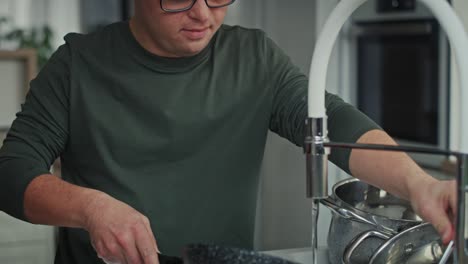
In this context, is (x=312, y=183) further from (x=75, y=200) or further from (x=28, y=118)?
(x=28, y=118)

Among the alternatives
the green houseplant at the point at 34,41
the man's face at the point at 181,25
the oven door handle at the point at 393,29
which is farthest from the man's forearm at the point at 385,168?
the green houseplant at the point at 34,41

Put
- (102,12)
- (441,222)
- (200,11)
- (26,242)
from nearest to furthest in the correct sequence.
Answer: (441,222), (200,11), (26,242), (102,12)

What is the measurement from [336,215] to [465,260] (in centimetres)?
33

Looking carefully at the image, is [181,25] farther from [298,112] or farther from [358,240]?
[358,240]

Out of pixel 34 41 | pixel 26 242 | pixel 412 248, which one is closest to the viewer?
pixel 412 248

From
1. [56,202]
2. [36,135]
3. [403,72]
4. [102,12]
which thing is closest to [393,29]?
[403,72]

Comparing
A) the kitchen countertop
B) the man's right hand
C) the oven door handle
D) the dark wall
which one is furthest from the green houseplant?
the man's right hand

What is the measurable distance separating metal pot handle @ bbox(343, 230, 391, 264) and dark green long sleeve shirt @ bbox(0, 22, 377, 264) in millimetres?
331

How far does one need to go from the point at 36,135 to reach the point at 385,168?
22.8 inches

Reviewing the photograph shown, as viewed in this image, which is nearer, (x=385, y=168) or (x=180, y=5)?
(x=385, y=168)

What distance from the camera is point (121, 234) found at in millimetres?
930

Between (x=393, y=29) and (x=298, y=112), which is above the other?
(x=393, y=29)

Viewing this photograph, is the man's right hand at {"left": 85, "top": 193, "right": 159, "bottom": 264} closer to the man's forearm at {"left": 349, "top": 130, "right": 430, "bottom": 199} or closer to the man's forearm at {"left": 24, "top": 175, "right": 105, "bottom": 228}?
the man's forearm at {"left": 24, "top": 175, "right": 105, "bottom": 228}

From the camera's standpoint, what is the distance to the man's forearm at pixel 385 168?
103 centimetres
